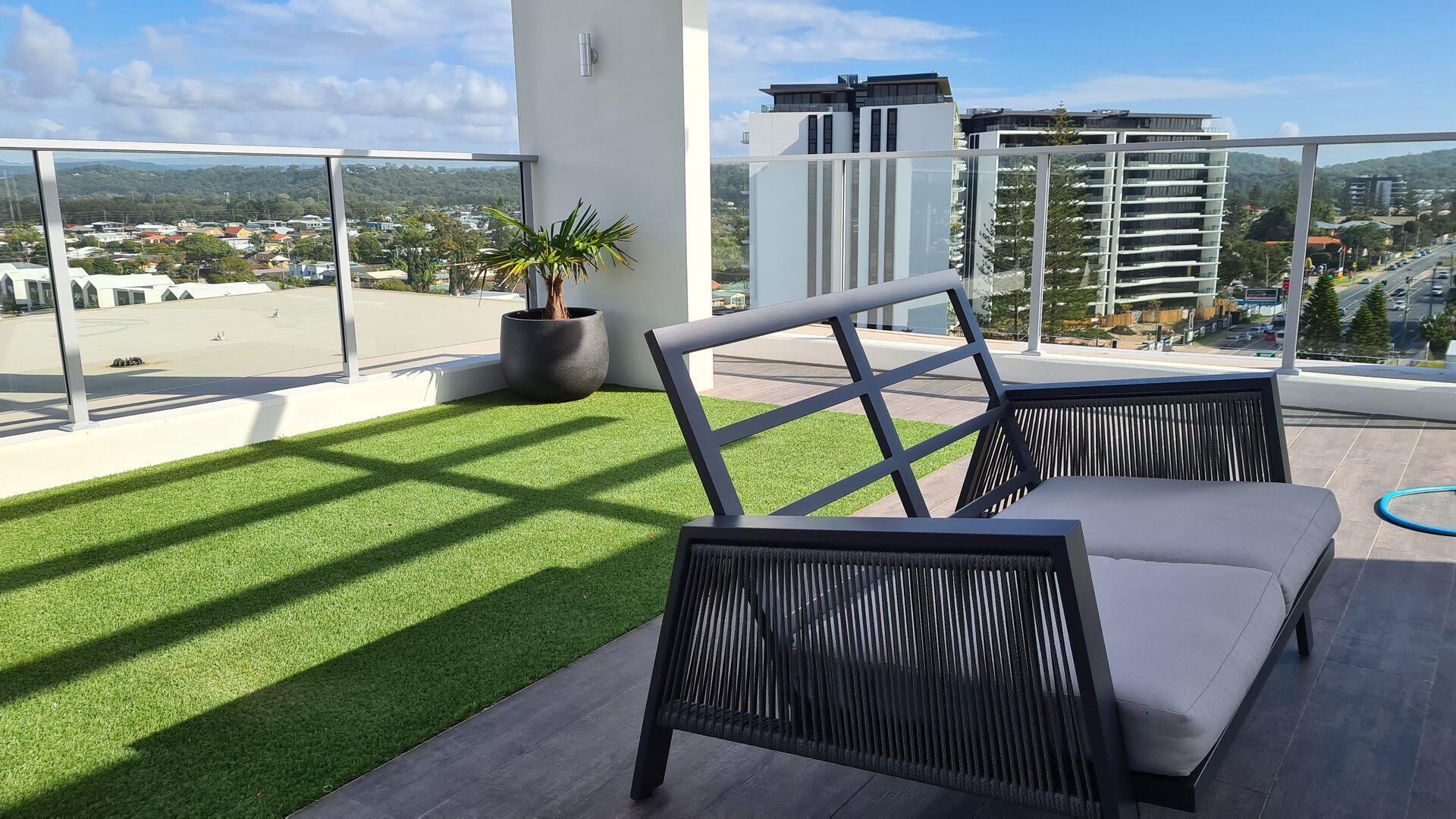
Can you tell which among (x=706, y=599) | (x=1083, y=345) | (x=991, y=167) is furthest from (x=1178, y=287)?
(x=706, y=599)

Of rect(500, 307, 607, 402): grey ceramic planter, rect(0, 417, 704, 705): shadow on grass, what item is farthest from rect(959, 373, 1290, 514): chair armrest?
rect(500, 307, 607, 402): grey ceramic planter

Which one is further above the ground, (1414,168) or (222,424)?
(1414,168)

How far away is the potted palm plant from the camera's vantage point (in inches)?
204

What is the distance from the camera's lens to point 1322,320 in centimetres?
492

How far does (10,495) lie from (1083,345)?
491cm

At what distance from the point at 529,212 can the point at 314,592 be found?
3.52 metres

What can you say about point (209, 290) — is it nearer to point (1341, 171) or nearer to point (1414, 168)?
point (1341, 171)

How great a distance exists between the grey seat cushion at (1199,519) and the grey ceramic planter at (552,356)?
325cm

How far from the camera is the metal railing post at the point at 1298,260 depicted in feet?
15.7

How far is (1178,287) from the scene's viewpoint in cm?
525

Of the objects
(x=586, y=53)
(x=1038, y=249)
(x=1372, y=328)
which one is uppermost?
(x=586, y=53)

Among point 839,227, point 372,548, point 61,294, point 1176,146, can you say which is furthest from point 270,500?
point 1176,146

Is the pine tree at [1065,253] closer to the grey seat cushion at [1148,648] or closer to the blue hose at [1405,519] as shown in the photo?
the blue hose at [1405,519]

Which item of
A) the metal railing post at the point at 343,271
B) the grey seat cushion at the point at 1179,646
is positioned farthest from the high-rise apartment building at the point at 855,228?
the grey seat cushion at the point at 1179,646
